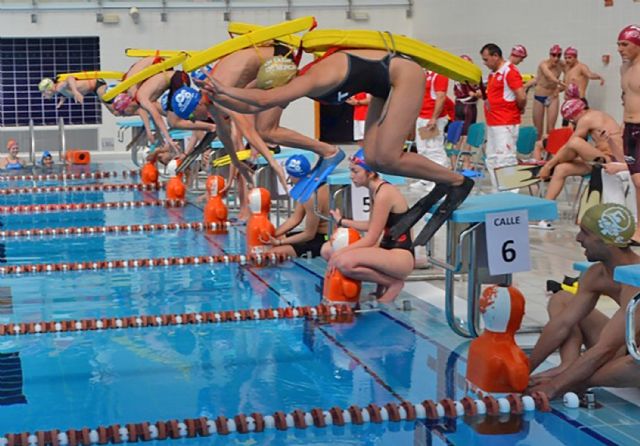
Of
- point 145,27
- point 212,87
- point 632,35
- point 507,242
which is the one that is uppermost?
point 145,27

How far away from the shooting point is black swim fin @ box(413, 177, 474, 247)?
465 centimetres

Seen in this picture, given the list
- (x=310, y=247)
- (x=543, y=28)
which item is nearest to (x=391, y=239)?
(x=310, y=247)

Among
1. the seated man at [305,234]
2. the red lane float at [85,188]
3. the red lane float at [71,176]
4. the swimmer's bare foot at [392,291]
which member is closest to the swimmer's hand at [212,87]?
the swimmer's bare foot at [392,291]

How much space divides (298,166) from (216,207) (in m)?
2.58

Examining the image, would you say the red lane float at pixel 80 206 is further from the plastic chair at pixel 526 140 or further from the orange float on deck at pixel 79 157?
the orange float on deck at pixel 79 157

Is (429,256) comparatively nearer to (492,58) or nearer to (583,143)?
(583,143)

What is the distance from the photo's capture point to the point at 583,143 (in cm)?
866

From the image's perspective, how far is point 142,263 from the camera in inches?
301

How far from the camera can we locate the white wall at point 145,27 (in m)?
20.4

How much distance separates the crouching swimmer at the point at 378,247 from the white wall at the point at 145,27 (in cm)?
1573

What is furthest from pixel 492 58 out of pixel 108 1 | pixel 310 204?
pixel 108 1

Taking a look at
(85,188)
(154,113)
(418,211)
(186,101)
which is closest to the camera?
(418,211)

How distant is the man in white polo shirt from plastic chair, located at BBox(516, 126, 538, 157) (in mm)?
1176

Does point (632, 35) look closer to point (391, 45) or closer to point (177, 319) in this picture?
point (391, 45)
